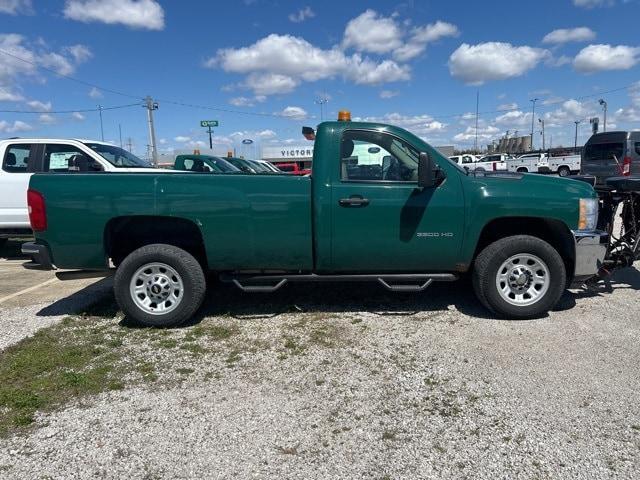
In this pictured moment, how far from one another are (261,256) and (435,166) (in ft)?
6.26

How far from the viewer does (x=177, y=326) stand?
473 cm

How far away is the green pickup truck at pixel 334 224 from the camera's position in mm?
4480

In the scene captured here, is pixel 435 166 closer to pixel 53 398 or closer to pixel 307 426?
pixel 307 426

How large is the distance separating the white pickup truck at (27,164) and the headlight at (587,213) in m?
7.34

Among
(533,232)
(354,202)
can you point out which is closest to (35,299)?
(354,202)

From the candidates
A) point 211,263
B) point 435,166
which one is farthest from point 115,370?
point 435,166

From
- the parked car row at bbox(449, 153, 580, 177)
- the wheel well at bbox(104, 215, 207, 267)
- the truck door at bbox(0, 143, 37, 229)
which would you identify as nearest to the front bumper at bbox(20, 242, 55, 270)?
the wheel well at bbox(104, 215, 207, 267)

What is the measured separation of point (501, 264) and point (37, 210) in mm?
4523

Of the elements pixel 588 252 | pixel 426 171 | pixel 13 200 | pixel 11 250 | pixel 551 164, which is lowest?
pixel 11 250

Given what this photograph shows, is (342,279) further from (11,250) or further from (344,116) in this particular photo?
(11,250)

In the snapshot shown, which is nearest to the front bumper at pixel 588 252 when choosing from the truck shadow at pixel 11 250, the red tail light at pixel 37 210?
the red tail light at pixel 37 210

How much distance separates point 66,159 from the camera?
869 cm

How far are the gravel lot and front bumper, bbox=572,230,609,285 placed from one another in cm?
50

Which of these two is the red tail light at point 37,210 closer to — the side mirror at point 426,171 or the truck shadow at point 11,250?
the side mirror at point 426,171
